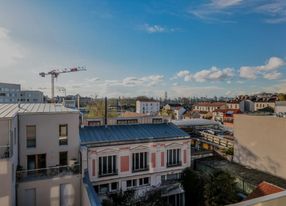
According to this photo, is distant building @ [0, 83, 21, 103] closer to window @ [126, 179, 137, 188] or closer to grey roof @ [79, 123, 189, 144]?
grey roof @ [79, 123, 189, 144]

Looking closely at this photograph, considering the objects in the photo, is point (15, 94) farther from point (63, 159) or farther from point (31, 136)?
point (63, 159)

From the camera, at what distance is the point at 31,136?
30.4ft

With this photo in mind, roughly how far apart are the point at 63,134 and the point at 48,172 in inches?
66.1

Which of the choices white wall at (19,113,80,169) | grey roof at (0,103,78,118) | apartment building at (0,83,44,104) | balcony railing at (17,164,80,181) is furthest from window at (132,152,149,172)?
apartment building at (0,83,44,104)

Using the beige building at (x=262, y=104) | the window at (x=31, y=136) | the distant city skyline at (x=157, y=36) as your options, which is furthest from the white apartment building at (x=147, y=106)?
the window at (x=31, y=136)

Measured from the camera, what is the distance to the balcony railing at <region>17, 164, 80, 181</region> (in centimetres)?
846

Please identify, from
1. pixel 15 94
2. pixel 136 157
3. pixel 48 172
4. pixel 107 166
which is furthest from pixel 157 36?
pixel 15 94

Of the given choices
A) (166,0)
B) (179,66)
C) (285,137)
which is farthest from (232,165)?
(166,0)

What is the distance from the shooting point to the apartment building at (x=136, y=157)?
11.0 metres

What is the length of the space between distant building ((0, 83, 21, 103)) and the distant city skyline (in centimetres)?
4426

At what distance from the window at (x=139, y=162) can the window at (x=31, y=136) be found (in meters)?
4.80

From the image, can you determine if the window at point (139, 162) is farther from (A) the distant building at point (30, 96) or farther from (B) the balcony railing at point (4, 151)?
(A) the distant building at point (30, 96)

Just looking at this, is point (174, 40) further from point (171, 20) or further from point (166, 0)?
point (166, 0)

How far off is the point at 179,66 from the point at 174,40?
18.3 ft
